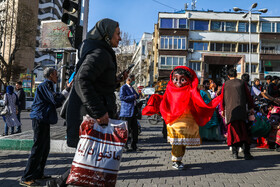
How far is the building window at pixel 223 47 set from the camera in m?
41.9

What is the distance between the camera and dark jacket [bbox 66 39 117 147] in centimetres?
256

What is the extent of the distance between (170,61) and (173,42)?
2.93 m

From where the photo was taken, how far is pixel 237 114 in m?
6.10

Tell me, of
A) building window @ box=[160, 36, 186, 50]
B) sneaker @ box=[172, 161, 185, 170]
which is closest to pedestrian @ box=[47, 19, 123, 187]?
sneaker @ box=[172, 161, 185, 170]

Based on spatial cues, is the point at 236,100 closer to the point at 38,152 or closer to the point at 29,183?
the point at 38,152

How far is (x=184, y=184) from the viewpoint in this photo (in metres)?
3.97

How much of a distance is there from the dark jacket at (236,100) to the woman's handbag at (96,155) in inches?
166

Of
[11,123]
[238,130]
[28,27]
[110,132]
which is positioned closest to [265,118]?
[238,130]

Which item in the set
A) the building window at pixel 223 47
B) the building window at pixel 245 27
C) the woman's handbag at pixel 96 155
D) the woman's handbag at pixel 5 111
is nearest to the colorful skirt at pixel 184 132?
the woman's handbag at pixel 96 155

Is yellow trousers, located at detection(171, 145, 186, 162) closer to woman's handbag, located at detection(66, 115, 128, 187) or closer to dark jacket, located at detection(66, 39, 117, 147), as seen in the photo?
dark jacket, located at detection(66, 39, 117, 147)

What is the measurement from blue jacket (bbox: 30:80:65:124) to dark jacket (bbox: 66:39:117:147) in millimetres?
1453

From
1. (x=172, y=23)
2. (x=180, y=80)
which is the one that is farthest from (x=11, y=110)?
(x=172, y=23)

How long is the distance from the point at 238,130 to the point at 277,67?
4336 cm

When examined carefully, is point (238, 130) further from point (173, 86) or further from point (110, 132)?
point (110, 132)
